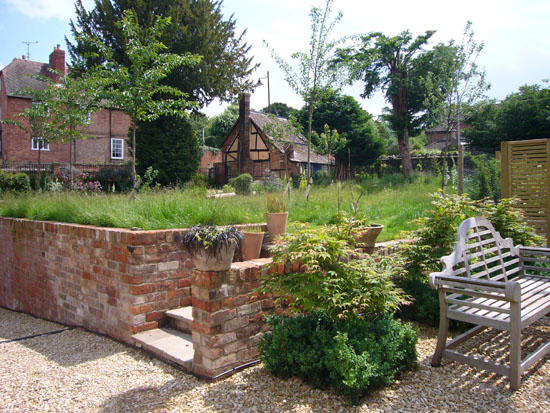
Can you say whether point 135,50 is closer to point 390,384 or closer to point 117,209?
point 117,209

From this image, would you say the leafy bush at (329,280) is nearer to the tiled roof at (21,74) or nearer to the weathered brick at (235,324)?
the weathered brick at (235,324)

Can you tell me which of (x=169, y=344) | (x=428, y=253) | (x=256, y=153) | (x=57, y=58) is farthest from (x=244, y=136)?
(x=169, y=344)

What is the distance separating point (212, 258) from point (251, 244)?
5.69 feet

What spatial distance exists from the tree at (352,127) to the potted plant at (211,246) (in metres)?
20.6

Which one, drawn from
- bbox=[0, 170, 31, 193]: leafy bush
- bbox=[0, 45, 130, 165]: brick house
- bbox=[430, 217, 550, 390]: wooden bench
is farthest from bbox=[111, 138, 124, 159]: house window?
bbox=[430, 217, 550, 390]: wooden bench

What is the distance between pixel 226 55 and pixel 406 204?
15892 mm

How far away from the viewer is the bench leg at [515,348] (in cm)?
281

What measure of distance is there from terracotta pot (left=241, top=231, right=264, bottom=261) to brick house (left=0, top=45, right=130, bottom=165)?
24096mm

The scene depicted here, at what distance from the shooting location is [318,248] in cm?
299

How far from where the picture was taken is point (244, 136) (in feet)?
89.2

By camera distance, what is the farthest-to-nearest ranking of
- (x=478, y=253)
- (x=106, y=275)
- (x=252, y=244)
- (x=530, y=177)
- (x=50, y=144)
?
(x=50, y=144), (x=530, y=177), (x=252, y=244), (x=106, y=275), (x=478, y=253)

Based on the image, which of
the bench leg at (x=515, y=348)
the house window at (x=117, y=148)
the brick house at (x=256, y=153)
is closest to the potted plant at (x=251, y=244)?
the bench leg at (x=515, y=348)

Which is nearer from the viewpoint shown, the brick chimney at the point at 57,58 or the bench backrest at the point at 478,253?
the bench backrest at the point at 478,253

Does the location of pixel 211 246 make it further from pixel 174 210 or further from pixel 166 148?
pixel 166 148
